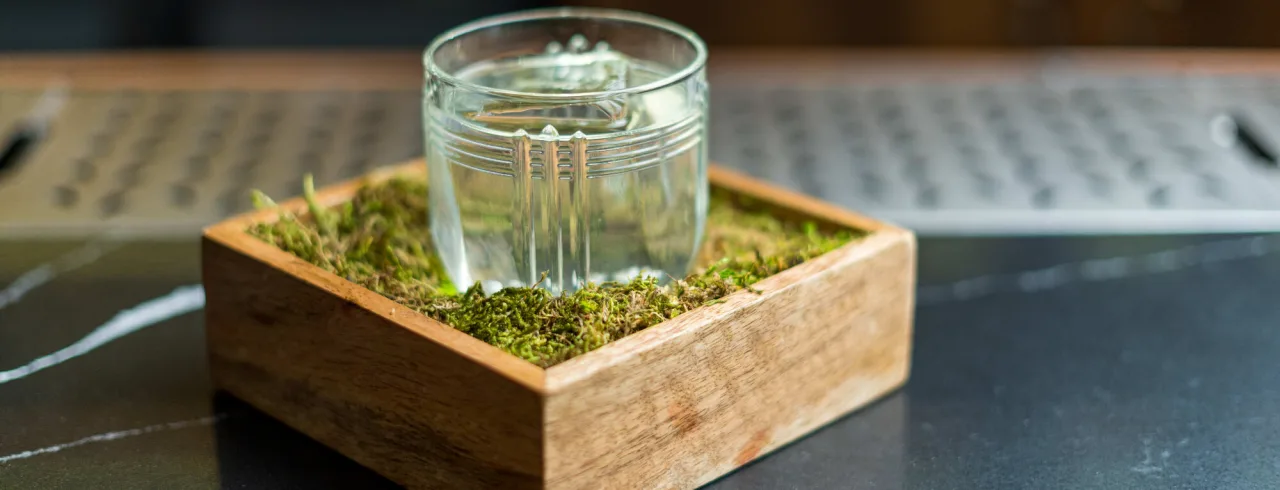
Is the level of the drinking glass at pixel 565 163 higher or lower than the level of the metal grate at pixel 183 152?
higher

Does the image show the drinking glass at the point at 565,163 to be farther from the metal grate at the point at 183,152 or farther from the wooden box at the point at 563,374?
the metal grate at the point at 183,152

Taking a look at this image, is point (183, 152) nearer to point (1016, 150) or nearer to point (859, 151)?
point (859, 151)

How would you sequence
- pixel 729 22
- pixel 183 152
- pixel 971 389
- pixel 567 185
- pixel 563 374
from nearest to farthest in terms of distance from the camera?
pixel 563 374 < pixel 567 185 < pixel 971 389 < pixel 183 152 < pixel 729 22

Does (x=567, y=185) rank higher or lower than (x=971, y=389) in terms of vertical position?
higher

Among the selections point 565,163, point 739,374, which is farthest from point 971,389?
point 565,163

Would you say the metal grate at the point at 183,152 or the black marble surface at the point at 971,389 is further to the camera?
the metal grate at the point at 183,152

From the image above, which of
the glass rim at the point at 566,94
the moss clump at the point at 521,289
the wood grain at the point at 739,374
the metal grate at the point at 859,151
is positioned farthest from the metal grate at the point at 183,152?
the wood grain at the point at 739,374

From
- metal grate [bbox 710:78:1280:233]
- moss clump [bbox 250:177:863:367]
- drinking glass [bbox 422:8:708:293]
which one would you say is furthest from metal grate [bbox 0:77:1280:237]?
drinking glass [bbox 422:8:708:293]
